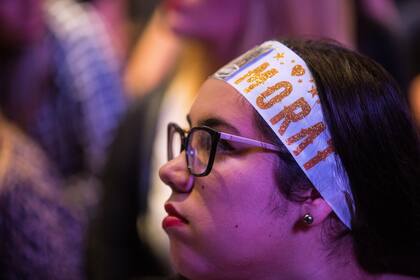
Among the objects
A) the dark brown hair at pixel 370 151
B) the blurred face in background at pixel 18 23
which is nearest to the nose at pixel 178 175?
the dark brown hair at pixel 370 151

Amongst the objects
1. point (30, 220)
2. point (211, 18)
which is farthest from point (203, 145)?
point (211, 18)

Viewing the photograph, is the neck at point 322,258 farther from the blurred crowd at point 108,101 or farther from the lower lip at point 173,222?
the blurred crowd at point 108,101

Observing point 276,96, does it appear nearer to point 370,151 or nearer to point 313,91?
point 313,91

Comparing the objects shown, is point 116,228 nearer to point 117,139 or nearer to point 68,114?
point 117,139

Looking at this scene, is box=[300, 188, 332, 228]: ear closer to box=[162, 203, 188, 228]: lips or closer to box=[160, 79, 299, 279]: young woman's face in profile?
box=[160, 79, 299, 279]: young woman's face in profile

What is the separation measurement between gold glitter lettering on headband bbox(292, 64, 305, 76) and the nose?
233 millimetres

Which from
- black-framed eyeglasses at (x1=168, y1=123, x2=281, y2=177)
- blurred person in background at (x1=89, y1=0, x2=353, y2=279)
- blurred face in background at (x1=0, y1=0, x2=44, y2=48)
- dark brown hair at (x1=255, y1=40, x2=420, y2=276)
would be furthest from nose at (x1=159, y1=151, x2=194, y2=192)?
blurred face in background at (x1=0, y1=0, x2=44, y2=48)

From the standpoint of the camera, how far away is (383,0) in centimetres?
228

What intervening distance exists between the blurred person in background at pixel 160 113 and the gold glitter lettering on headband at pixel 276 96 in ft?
2.34

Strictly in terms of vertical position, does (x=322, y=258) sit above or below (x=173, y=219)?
below

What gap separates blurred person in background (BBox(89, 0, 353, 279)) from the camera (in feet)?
6.23

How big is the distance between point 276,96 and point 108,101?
4.67 ft

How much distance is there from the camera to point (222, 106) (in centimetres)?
118

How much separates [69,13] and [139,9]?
0.75 meters
